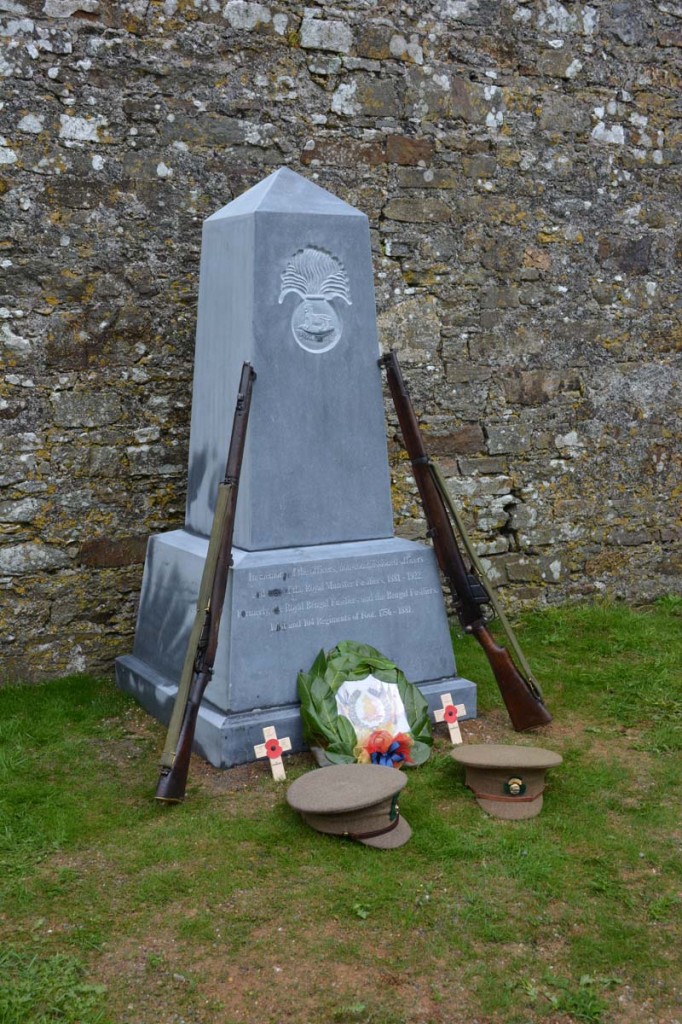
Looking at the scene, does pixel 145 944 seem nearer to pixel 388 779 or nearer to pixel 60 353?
pixel 388 779

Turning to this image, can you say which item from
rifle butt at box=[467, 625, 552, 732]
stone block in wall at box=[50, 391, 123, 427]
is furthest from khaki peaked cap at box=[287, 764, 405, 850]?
stone block in wall at box=[50, 391, 123, 427]

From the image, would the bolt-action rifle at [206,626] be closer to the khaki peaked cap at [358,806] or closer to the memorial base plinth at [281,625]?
the memorial base plinth at [281,625]

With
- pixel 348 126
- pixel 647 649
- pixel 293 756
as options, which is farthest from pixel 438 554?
pixel 348 126

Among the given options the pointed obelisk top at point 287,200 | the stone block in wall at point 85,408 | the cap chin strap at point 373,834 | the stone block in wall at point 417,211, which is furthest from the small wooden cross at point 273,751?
the stone block in wall at point 417,211

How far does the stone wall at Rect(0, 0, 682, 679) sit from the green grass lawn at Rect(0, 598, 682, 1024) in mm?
1236

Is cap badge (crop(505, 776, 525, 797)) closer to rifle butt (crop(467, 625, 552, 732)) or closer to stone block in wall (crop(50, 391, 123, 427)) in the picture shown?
rifle butt (crop(467, 625, 552, 732))

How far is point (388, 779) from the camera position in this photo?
10.6ft

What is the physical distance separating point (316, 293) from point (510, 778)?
6.57 ft

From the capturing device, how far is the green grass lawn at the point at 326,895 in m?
2.50

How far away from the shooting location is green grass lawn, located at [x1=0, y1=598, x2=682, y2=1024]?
8.20 feet

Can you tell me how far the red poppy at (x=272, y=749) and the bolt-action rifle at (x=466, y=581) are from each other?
1.01 metres

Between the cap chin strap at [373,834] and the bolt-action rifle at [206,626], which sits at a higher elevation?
the bolt-action rifle at [206,626]

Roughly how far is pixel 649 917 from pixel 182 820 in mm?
1491

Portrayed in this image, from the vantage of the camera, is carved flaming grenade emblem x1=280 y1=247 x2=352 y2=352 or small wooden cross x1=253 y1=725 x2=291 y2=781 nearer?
small wooden cross x1=253 y1=725 x2=291 y2=781
